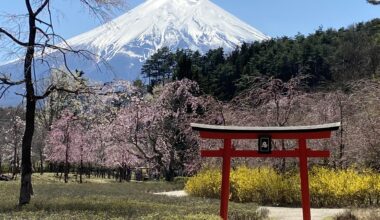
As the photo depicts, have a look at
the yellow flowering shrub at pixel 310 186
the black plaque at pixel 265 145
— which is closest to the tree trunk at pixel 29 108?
the black plaque at pixel 265 145

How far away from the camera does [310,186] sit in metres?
14.6

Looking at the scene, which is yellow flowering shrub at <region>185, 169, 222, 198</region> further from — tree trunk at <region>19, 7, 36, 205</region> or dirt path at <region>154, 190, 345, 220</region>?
tree trunk at <region>19, 7, 36, 205</region>

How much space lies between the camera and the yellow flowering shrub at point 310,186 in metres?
14.0

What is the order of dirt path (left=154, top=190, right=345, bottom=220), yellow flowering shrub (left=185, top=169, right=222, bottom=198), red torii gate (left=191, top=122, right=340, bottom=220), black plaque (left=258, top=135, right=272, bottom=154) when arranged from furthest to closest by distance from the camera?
yellow flowering shrub (left=185, top=169, right=222, bottom=198)
dirt path (left=154, top=190, right=345, bottom=220)
black plaque (left=258, top=135, right=272, bottom=154)
red torii gate (left=191, top=122, right=340, bottom=220)

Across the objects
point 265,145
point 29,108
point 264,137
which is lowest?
point 265,145

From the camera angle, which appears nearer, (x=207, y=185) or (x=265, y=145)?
(x=265, y=145)

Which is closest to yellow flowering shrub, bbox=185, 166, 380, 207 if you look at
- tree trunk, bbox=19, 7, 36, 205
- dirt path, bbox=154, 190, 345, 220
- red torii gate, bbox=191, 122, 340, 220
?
dirt path, bbox=154, 190, 345, 220

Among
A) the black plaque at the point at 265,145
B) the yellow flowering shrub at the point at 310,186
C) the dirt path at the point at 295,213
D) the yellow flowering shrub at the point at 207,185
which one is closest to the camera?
the black plaque at the point at 265,145

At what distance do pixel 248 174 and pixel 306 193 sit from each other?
6221 millimetres

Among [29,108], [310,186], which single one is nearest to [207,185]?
[310,186]

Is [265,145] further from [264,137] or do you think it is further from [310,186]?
[310,186]

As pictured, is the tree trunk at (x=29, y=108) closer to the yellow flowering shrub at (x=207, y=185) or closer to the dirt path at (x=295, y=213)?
the dirt path at (x=295, y=213)

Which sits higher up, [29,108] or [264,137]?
[29,108]

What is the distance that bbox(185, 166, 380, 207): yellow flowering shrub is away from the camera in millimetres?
14039
